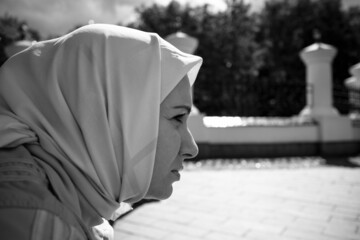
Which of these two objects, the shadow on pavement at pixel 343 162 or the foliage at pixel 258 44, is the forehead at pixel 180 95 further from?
the foliage at pixel 258 44

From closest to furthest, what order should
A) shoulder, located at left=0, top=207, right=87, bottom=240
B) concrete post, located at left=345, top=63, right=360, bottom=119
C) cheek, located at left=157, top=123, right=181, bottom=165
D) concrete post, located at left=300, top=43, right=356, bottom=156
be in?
shoulder, located at left=0, top=207, right=87, bottom=240 < cheek, located at left=157, top=123, right=181, bottom=165 < concrete post, located at left=300, top=43, right=356, bottom=156 < concrete post, located at left=345, top=63, right=360, bottom=119

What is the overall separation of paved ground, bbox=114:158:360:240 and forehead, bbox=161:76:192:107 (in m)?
2.10

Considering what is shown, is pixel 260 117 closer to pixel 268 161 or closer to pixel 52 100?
pixel 268 161

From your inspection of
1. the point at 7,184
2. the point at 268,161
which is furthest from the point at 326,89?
the point at 7,184

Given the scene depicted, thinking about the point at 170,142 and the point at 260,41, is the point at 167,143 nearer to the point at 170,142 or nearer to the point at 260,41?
the point at 170,142

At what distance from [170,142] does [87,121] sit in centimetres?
37

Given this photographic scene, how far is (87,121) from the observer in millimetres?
928

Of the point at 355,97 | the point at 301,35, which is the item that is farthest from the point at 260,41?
the point at 355,97

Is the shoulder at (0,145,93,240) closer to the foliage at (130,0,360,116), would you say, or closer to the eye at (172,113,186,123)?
the eye at (172,113,186,123)

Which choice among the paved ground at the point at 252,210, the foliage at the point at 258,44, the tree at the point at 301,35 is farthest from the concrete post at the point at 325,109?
the tree at the point at 301,35

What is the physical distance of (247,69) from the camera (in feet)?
80.2

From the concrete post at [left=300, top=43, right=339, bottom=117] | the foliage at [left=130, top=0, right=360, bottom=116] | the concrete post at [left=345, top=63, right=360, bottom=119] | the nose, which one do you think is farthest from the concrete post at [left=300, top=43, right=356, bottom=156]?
the nose

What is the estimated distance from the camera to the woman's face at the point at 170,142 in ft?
3.75

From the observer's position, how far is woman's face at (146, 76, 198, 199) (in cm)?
114
